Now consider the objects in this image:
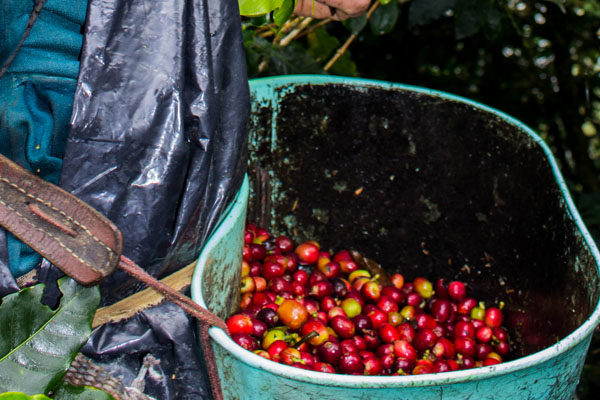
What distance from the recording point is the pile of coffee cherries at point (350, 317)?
1812 mm

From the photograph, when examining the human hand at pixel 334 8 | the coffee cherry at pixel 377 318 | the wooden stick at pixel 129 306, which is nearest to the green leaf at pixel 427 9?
the human hand at pixel 334 8

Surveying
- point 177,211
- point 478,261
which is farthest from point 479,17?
point 177,211

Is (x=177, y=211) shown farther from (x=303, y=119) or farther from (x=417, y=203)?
(x=417, y=203)

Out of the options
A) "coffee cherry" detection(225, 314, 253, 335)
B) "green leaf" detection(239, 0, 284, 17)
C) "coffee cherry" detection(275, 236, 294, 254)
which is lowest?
"coffee cherry" detection(275, 236, 294, 254)

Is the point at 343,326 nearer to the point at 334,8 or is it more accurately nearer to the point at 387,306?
the point at 387,306

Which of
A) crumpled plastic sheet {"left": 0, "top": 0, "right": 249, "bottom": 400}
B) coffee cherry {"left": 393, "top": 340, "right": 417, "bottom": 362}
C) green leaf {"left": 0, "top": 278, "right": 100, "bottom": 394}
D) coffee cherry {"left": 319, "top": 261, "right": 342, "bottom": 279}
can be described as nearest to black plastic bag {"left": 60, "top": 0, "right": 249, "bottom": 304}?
crumpled plastic sheet {"left": 0, "top": 0, "right": 249, "bottom": 400}

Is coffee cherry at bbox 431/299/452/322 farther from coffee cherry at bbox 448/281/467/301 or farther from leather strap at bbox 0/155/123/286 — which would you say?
leather strap at bbox 0/155/123/286

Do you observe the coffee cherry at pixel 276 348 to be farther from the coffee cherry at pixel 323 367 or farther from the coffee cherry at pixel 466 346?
the coffee cherry at pixel 466 346

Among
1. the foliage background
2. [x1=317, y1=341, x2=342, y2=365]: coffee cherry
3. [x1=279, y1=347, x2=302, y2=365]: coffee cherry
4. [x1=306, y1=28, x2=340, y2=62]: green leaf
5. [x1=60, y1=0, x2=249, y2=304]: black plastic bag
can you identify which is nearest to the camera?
[x1=60, y1=0, x2=249, y2=304]: black plastic bag

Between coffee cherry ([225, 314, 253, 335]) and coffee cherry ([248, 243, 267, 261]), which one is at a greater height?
coffee cherry ([225, 314, 253, 335])

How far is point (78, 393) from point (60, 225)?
15.0 inches

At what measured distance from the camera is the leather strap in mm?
1029

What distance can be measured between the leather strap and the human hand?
3.02 ft

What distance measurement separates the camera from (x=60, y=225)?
3.39ft
